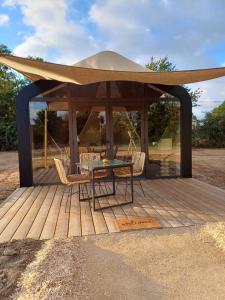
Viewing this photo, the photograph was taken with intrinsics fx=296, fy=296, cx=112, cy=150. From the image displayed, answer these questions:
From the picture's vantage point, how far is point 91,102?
680 centimetres

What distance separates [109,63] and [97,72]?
59.3 inches

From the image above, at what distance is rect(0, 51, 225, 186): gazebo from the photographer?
21.6 feet

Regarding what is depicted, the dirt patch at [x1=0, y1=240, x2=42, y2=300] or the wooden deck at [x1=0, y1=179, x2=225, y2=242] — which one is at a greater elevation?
the wooden deck at [x1=0, y1=179, x2=225, y2=242]

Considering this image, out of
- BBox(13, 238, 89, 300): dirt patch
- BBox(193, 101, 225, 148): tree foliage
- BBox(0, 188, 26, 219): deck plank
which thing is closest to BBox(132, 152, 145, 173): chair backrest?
BBox(0, 188, 26, 219): deck plank

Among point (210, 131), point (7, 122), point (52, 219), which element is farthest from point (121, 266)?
point (7, 122)

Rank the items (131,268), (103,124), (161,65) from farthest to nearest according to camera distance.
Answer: (161,65)
(103,124)
(131,268)

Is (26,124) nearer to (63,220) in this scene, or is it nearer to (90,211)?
(90,211)

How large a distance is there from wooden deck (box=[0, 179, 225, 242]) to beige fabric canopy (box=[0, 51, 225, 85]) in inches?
81.1

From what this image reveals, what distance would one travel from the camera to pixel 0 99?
679 inches

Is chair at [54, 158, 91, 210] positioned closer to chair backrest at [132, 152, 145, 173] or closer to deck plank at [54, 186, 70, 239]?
deck plank at [54, 186, 70, 239]

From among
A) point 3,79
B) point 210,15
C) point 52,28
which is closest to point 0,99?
point 3,79

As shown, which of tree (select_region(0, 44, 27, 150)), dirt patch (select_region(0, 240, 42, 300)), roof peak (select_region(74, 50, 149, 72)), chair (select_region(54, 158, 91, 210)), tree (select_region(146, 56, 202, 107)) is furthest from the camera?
tree (select_region(0, 44, 27, 150))

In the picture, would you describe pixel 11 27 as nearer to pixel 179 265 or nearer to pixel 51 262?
pixel 51 262

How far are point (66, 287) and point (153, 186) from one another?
163 inches
